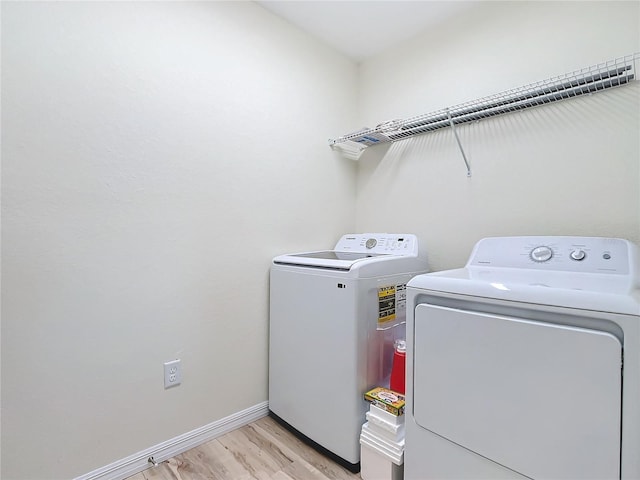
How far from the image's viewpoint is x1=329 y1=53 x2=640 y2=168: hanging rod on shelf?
1.30m

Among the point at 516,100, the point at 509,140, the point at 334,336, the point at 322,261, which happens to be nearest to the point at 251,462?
the point at 334,336

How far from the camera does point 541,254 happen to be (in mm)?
1329

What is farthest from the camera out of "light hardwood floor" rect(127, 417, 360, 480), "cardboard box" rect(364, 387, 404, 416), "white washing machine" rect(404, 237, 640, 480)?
"light hardwood floor" rect(127, 417, 360, 480)

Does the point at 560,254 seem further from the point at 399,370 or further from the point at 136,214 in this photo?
the point at 136,214

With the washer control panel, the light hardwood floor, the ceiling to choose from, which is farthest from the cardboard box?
the ceiling

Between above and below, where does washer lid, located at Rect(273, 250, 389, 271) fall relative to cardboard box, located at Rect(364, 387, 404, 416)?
above

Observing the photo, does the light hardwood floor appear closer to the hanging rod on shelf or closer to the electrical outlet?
the electrical outlet

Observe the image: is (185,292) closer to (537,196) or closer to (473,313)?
(473,313)

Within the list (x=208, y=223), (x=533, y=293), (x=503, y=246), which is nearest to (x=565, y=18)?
(x=503, y=246)

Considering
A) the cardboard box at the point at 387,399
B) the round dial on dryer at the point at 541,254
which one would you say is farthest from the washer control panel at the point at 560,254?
the cardboard box at the point at 387,399

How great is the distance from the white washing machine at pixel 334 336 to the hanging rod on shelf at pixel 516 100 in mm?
670

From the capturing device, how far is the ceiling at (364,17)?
5.90 ft

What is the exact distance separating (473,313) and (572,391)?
0.30 metres

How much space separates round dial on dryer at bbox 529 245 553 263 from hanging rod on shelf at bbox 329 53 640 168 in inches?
23.6
